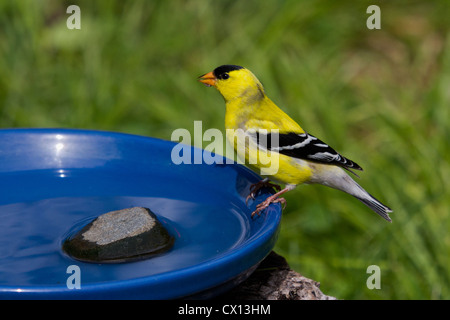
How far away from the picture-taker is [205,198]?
2.27 metres

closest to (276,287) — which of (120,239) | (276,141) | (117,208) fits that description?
(120,239)

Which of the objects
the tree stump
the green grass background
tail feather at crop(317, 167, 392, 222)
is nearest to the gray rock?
the tree stump

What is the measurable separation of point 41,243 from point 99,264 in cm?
23

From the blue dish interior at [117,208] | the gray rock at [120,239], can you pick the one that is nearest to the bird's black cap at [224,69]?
the blue dish interior at [117,208]

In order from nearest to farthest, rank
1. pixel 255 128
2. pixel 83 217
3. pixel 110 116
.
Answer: pixel 83 217 → pixel 255 128 → pixel 110 116

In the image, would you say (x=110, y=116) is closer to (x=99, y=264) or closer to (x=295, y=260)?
(x=295, y=260)

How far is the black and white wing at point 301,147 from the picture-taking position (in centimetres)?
251

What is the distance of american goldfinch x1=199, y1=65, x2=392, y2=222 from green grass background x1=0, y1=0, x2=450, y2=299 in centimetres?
69

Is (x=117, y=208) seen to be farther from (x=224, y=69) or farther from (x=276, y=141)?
(x=224, y=69)

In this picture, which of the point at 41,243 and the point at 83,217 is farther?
the point at 83,217

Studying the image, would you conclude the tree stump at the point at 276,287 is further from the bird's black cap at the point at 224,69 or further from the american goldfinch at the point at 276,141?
the bird's black cap at the point at 224,69

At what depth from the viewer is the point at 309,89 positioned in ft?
13.9

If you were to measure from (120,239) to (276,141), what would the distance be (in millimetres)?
906
